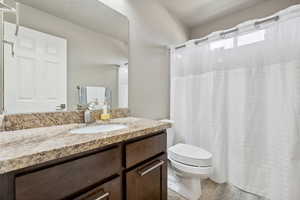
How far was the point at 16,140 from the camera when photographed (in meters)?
0.69

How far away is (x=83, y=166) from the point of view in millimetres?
644

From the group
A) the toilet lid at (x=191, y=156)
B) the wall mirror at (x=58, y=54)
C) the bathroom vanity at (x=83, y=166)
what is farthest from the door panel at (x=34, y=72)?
the toilet lid at (x=191, y=156)

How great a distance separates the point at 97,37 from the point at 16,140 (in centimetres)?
100

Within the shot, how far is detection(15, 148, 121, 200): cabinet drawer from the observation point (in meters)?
0.51

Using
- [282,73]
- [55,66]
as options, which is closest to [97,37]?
[55,66]

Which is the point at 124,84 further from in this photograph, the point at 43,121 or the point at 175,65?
the point at 175,65

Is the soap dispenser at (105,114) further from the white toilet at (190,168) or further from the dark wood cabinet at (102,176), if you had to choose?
the white toilet at (190,168)

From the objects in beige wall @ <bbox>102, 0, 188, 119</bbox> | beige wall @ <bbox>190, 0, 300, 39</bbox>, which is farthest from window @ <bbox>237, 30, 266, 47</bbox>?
beige wall @ <bbox>102, 0, 188, 119</bbox>

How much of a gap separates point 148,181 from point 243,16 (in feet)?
7.63

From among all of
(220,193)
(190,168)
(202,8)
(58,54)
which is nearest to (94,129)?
(58,54)

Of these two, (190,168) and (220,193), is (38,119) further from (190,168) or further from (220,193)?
(220,193)

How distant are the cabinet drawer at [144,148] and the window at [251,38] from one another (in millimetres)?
1326

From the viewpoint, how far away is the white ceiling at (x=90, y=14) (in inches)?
42.3

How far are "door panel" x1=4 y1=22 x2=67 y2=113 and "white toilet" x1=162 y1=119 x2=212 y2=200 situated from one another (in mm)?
1161
